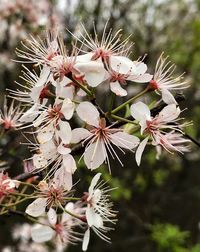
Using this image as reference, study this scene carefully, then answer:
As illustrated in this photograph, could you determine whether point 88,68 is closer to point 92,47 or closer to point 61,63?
point 61,63

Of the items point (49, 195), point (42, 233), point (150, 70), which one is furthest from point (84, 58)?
point (150, 70)

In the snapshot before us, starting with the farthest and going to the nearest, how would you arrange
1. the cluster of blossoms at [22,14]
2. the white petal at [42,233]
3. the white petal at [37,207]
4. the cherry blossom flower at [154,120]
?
the cluster of blossoms at [22,14] < the white petal at [42,233] < the white petal at [37,207] < the cherry blossom flower at [154,120]

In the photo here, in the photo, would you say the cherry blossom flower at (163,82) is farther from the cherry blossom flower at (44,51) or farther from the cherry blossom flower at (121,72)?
the cherry blossom flower at (44,51)

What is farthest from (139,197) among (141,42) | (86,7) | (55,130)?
(55,130)

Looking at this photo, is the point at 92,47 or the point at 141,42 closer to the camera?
the point at 92,47

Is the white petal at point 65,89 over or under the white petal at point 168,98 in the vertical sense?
over

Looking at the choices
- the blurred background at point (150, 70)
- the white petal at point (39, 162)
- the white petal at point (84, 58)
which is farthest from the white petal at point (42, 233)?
the blurred background at point (150, 70)
